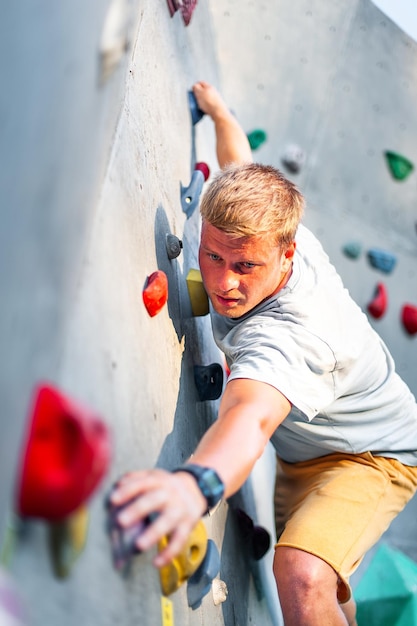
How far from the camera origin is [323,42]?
2994 mm

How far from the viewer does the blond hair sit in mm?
1277

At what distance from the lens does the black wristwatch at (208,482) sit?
0.85m

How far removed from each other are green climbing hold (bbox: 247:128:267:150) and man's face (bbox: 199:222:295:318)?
1537mm

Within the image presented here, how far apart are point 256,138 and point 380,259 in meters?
0.68

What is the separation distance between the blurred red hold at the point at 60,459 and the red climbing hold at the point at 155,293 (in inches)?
19.3

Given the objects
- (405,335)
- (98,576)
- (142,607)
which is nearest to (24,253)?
(98,576)

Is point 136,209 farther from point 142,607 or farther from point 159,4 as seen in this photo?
point 159,4

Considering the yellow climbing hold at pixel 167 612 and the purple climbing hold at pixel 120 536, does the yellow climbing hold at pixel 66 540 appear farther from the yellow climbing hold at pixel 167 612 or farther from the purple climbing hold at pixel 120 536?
the yellow climbing hold at pixel 167 612

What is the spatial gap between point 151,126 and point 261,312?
43 cm

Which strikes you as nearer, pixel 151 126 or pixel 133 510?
pixel 133 510

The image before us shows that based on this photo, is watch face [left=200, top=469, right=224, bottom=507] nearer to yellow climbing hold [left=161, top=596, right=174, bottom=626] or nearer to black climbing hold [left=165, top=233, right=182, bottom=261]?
yellow climbing hold [left=161, top=596, right=174, bottom=626]

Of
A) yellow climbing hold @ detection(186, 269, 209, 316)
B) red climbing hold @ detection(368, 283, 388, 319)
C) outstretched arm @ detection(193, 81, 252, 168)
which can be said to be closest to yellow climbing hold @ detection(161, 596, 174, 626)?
yellow climbing hold @ detection(186, 269, 209, 316)

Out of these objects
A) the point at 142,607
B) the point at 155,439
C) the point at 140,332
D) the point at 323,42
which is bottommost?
the point at 142,607

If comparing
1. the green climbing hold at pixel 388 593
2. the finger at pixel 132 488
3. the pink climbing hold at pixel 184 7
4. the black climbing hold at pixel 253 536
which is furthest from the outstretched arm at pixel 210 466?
the green climbing hold at pixel 388 593
